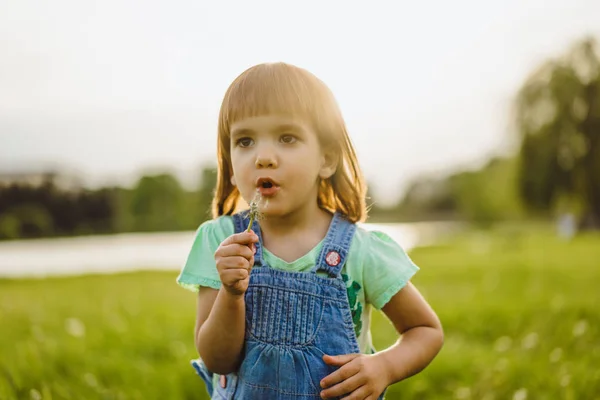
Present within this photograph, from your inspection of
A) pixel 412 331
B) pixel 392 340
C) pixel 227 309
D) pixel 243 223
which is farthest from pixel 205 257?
pixel 392 340

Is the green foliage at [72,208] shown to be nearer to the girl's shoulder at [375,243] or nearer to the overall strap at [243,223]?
the overall strap at [243,223]

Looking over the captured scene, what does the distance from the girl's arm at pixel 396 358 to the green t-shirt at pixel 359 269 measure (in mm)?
68

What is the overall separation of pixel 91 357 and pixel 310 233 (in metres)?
2.66

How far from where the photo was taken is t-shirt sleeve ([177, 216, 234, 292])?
2.03 m

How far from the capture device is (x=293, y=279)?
1964 mm

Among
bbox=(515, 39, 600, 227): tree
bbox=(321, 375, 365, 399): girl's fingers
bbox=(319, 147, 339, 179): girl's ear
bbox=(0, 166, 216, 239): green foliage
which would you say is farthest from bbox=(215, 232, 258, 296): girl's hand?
bbox=(515, 39, 600, 227): tree

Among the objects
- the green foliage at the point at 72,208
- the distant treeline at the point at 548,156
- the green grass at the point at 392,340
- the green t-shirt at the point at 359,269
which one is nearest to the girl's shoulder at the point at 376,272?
the green t-shirt at the point at 359,269

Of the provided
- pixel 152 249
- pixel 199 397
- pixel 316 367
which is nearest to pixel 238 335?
pixel 316 367

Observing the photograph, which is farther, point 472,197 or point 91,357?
point 472,197

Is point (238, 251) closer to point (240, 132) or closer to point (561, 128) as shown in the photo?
point (240, 132)

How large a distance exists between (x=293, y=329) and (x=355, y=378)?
241 mm

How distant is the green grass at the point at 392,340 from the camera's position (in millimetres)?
3557

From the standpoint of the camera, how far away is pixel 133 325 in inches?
207

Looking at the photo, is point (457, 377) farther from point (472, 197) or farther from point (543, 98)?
point (472, 197)
